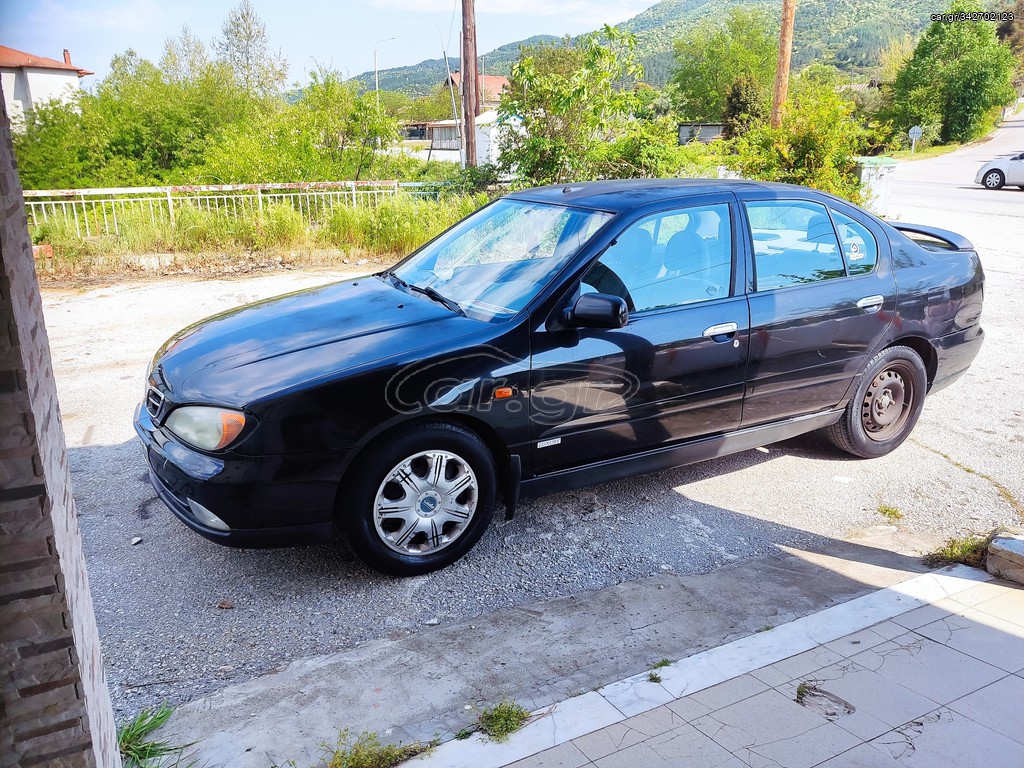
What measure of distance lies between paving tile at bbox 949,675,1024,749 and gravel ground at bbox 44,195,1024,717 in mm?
1364

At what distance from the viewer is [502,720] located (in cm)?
273

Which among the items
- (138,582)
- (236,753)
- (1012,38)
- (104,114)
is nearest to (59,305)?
(138,582)

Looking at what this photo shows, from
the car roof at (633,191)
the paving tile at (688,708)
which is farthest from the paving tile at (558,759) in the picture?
the car roof at (633,191)

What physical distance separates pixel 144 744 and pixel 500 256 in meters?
2.92

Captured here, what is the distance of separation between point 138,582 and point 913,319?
4.79 meters

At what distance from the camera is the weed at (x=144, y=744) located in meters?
2.57

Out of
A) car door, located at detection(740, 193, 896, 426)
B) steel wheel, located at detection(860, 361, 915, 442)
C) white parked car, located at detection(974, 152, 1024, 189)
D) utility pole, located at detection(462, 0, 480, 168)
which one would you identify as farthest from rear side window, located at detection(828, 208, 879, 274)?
white parked car, located at detection(974, 152, 1024, 189)

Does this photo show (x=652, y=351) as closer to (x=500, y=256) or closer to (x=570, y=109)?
(x=500, y=256)

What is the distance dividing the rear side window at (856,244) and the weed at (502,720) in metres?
3.52

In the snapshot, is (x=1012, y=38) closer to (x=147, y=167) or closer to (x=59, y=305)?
(x=147, y=167)

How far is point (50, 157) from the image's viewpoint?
17875 mm

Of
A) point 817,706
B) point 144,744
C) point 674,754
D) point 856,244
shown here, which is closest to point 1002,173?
point 856,244

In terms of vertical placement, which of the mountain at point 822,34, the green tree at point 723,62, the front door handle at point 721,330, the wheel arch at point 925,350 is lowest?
the wheel arch at point 925,350

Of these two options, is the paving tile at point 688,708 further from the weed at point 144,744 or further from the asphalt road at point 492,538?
the weed at point 144,744
